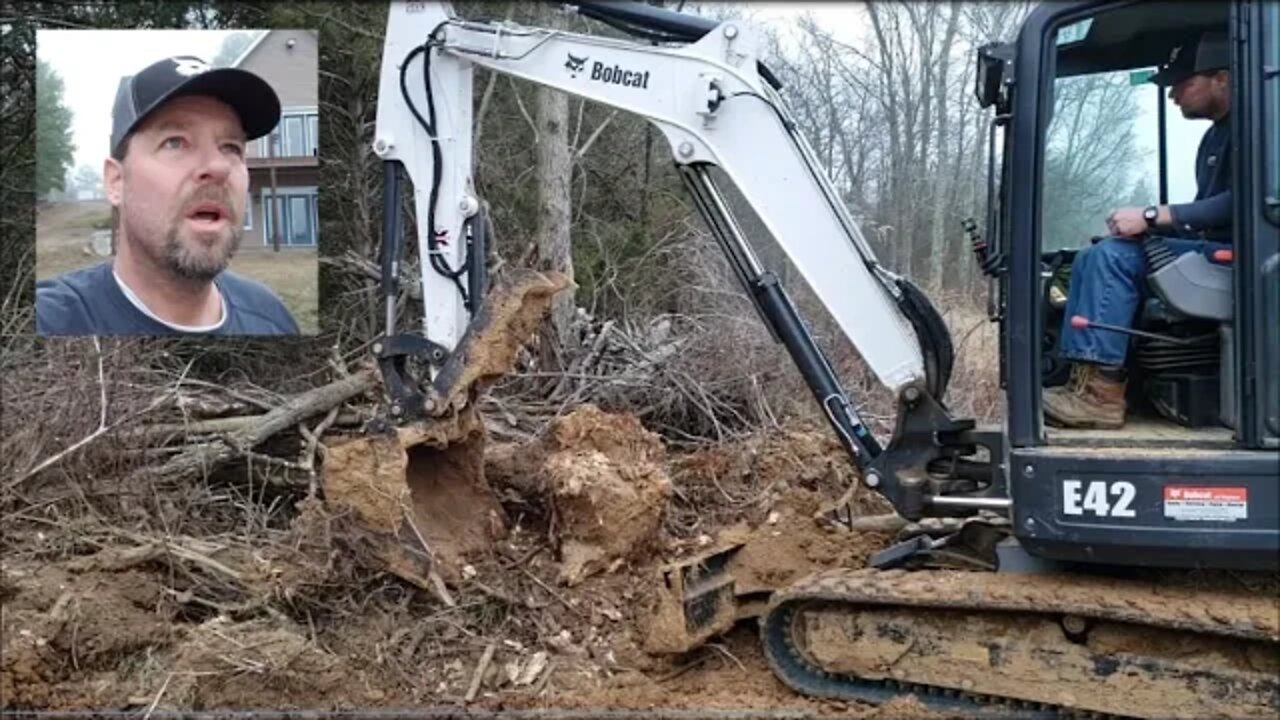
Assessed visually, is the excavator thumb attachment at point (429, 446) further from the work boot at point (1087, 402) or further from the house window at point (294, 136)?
the house window at point (294, 136)

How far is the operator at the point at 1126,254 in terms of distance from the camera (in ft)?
12.2

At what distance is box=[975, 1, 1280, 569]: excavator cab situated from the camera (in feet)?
11.4

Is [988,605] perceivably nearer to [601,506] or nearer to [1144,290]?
[1144,290]

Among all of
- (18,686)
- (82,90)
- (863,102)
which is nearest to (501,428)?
(18,686)

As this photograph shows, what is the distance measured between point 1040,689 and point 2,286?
7886 mm

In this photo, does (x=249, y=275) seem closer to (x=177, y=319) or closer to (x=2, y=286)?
Answer: (x=177, y=319)

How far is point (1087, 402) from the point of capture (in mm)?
3932

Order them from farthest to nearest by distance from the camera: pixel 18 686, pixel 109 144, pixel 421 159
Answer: pixel 109 144
pixel 421 159
pixel 18 686

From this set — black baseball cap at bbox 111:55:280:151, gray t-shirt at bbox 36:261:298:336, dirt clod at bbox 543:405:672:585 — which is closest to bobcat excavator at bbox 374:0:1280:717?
dirt clod at bbox 543:405:672:585

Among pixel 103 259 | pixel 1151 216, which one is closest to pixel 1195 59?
pixel 1151 216

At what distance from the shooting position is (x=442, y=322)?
4.84m

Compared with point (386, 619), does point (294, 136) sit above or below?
above

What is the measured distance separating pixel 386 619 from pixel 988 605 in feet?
7.78

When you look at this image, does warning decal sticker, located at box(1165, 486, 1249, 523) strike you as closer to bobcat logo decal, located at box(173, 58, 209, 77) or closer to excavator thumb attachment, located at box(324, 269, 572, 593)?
excavator thumb attachment, located at box(324, 269, 572, 593)
